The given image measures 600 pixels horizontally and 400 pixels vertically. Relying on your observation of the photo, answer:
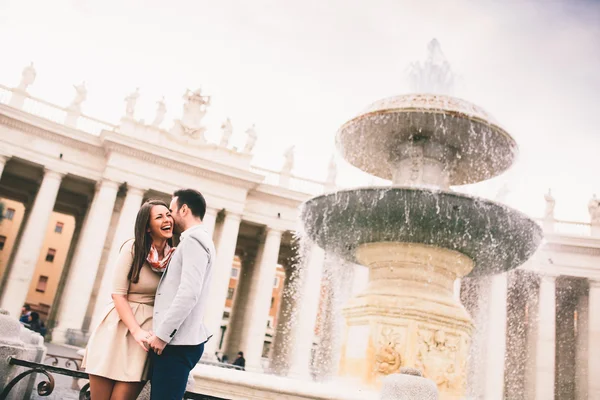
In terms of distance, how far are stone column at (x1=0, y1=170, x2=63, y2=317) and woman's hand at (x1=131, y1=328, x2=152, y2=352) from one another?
27122mm

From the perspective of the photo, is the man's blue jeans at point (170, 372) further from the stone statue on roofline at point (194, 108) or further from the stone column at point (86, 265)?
the stone statue on roofline at point (194, 108)

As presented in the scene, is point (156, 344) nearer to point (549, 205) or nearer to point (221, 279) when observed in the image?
point (221, 279)

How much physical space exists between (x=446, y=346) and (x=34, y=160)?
2605cm

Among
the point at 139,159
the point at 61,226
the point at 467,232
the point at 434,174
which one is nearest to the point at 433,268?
the point at 467,232

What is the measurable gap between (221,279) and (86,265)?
7.31 meters

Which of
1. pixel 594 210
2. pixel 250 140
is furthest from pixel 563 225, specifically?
pixel 250 140

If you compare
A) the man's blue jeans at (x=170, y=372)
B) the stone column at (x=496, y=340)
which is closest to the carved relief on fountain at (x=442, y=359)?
the man's blue jeans at (x=170, y=372)

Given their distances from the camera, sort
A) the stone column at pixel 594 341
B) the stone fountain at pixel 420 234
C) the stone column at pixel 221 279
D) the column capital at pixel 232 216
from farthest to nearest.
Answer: the column capital at pixel 232 216
the stone column at pixel 221 279
the stone column at pixel 594 341
the stone fountain at pixel 420 234

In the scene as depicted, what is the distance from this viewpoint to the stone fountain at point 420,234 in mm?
9266

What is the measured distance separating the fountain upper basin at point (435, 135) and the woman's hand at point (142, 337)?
25.4 ft

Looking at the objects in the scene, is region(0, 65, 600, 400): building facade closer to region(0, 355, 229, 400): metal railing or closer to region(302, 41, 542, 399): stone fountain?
region(302, 41, 542, 399): stone fountain

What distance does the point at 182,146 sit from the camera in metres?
32.7

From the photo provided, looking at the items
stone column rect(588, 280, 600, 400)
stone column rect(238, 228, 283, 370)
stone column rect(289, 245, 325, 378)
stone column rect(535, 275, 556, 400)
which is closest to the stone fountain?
stone column rect(289, 245, 325, 378)

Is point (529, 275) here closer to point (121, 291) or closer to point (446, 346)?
point (446, 346)
